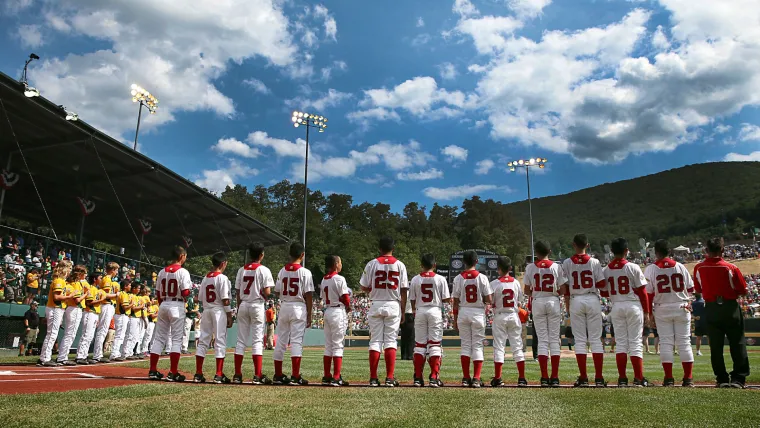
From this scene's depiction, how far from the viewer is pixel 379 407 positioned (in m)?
5.21

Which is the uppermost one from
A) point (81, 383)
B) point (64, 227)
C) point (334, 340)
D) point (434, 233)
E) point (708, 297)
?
point (434, 233)

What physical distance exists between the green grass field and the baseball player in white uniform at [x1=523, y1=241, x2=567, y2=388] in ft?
3.39

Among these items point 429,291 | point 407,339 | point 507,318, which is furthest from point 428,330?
point 407,339

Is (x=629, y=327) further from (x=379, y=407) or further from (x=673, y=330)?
(x=379, y=407)

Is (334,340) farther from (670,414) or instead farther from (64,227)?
(64,227)

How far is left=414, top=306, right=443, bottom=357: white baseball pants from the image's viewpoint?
7.91 meters

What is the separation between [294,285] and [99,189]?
71.4 ft

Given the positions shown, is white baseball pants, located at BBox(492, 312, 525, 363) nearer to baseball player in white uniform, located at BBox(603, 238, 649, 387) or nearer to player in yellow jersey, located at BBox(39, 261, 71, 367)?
baseball player in white uniform, located at BBox(603, 238, 649, 387)

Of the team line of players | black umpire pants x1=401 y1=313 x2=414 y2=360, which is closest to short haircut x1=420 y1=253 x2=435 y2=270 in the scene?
the team line of players

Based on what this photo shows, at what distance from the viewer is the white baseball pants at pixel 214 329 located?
833 centimetres

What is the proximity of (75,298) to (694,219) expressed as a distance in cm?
14246

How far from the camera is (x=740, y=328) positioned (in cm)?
746

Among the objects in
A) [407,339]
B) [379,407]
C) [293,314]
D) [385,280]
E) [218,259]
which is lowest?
[379,407]

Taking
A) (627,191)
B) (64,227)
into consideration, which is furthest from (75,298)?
(627,191)
